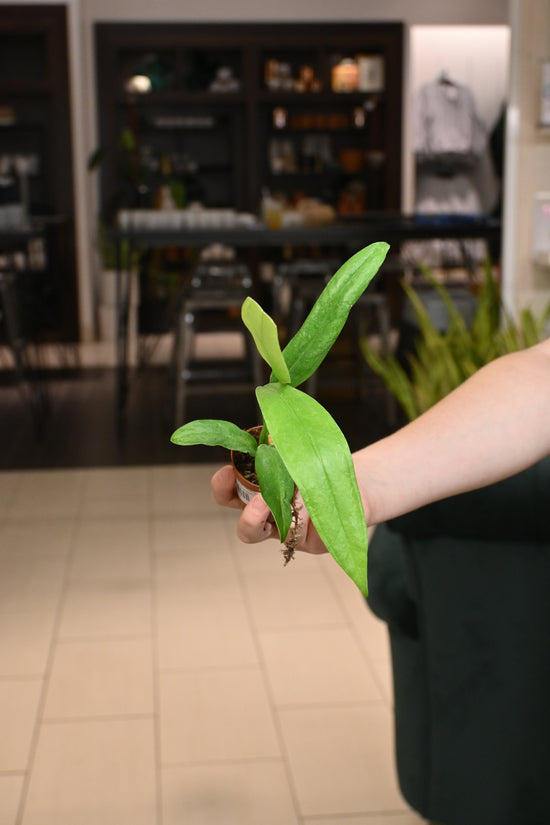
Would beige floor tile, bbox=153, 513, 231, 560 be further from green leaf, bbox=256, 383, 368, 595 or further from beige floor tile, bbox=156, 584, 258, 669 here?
green leaf, bbox=256, 383, 368, 595

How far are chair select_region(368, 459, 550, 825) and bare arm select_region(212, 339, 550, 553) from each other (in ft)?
1.50

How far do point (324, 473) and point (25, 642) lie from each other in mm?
2170

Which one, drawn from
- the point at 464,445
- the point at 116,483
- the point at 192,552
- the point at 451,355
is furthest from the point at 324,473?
the point at 116,483

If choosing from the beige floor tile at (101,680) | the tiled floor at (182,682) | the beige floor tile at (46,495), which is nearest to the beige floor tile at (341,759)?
the tiled floor at (182,682)

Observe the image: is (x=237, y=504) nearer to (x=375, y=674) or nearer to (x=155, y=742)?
(x=155, y=742)

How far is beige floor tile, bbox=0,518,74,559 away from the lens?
331cm

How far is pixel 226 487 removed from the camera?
86 cm

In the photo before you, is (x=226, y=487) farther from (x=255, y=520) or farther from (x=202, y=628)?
(x=202, y=628)

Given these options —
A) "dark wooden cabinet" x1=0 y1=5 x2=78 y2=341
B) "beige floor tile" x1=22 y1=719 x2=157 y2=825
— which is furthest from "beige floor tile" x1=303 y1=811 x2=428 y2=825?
"dark wooden cabinet" x1=0 y1=5 x2=78 y2=341

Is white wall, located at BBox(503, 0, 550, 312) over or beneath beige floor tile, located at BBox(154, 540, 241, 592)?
over

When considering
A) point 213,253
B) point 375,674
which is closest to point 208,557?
point 375,674

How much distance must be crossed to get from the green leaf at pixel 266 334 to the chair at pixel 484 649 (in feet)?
2.61

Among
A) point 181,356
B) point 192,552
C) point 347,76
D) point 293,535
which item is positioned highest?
point 347,76

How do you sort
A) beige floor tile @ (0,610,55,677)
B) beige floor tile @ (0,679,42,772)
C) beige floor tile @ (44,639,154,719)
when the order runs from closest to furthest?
beige floor tile @ (0,679,42,772), beige floor tile @ (44,639,154,719), beige floor tile @ (0,610,55,677)
